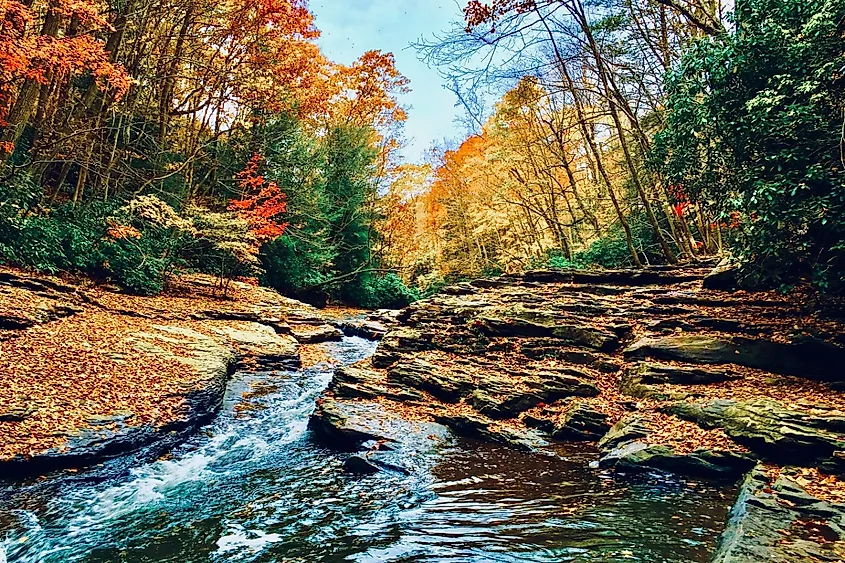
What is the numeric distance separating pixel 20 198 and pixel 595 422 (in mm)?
12758

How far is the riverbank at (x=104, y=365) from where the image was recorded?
5609 millimetres

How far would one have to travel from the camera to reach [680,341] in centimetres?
769

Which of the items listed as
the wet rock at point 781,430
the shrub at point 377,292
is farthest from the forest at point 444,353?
the shrub at point 377,292

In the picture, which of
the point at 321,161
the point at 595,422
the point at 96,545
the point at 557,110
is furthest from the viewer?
the point at 321,161

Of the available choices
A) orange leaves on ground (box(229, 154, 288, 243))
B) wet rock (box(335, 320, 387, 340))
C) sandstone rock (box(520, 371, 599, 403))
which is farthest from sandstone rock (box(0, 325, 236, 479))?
wet rock (box(335, 320, 387, 340))

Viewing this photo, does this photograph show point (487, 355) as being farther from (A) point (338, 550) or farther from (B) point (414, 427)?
(A) point (338, 550)

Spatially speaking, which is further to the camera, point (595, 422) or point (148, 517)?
point (595, 422)

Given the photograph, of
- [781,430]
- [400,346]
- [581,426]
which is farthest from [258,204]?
[781,430]

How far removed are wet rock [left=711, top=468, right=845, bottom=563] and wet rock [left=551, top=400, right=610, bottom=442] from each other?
2.22m

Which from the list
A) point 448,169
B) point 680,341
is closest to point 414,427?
point 680,341

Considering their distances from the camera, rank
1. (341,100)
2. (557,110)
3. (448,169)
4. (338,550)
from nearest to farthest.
Answer: (338,550)
(557,110)
(341,100)
(448,169)

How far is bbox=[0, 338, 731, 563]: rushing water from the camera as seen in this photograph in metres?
3.69

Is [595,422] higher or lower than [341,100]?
lower

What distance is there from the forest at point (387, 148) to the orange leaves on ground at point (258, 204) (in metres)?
0.14
